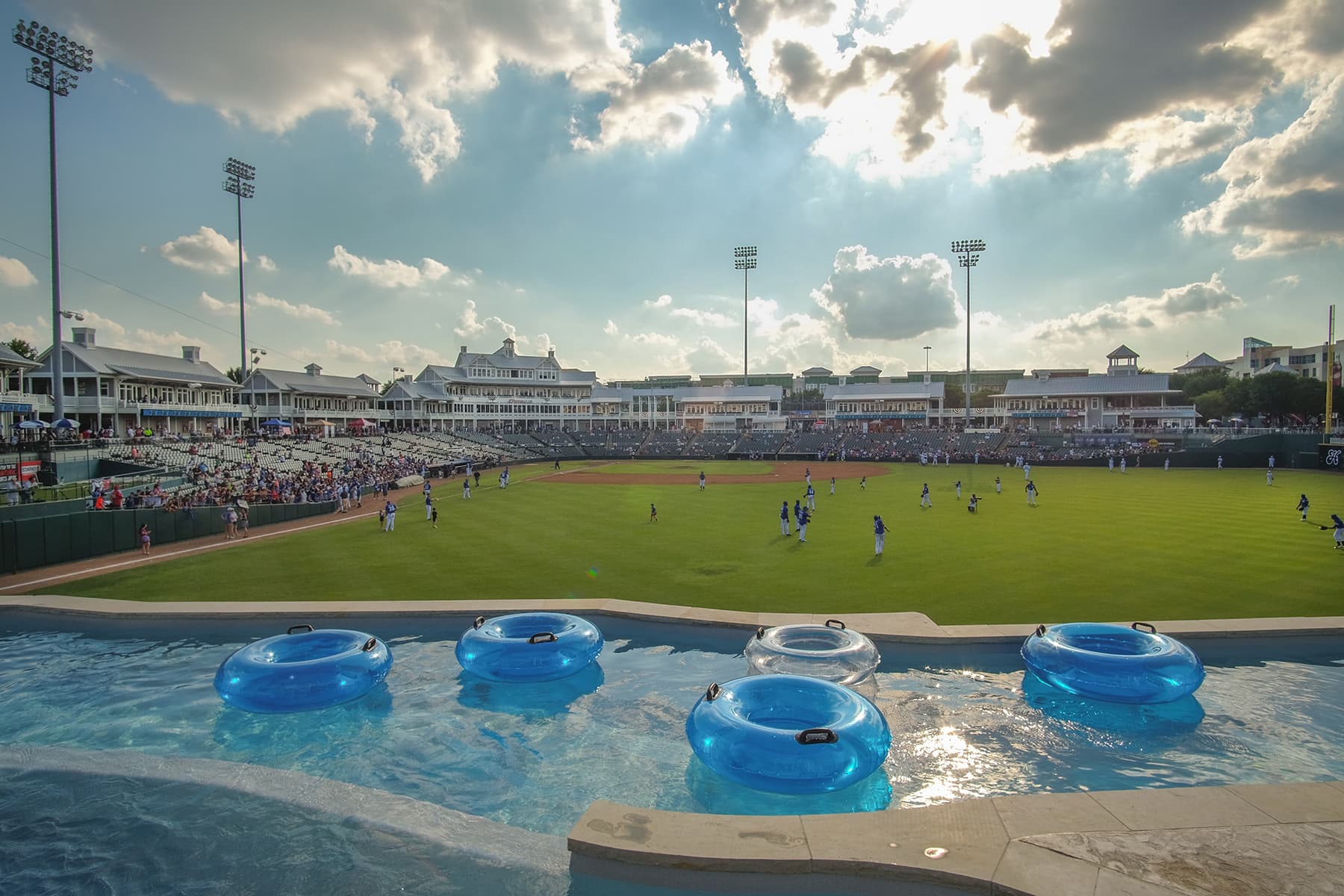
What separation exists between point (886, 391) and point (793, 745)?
93.2m

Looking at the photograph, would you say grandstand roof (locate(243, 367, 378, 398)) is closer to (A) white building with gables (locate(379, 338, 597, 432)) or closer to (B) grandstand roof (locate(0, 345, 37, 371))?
(A) white building with gables (locate(379, 338, 597, 432))

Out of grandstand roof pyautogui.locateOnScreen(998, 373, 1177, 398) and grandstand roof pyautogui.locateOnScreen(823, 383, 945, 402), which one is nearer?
grandstand roof pyautogui.locateOnScreen(998, 373, 1177, 398)

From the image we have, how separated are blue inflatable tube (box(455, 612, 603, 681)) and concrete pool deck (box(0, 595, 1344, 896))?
5.23m

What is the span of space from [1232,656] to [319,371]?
3339 inches

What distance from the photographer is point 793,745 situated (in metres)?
7.85

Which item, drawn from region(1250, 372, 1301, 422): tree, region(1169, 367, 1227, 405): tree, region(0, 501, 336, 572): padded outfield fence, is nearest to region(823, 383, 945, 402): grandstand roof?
region(1169, 367, 1227, 405): tree

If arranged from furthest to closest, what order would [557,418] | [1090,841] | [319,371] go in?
[557,418], [319,371], [1090,841]

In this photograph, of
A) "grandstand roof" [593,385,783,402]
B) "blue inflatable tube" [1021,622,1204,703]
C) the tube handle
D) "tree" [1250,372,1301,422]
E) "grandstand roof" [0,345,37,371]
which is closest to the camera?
the tube handle

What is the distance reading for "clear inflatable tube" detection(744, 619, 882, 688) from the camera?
10.5m

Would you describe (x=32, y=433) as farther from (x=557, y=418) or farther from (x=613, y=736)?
(x=557, y=418)

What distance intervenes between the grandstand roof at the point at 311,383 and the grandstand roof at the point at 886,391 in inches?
2472

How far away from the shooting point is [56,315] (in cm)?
3562

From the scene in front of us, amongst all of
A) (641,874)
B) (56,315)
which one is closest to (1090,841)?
(641,874)

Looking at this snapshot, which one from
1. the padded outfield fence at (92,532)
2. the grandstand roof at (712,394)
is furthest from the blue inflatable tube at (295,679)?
the grandstand roof at (712,394)
